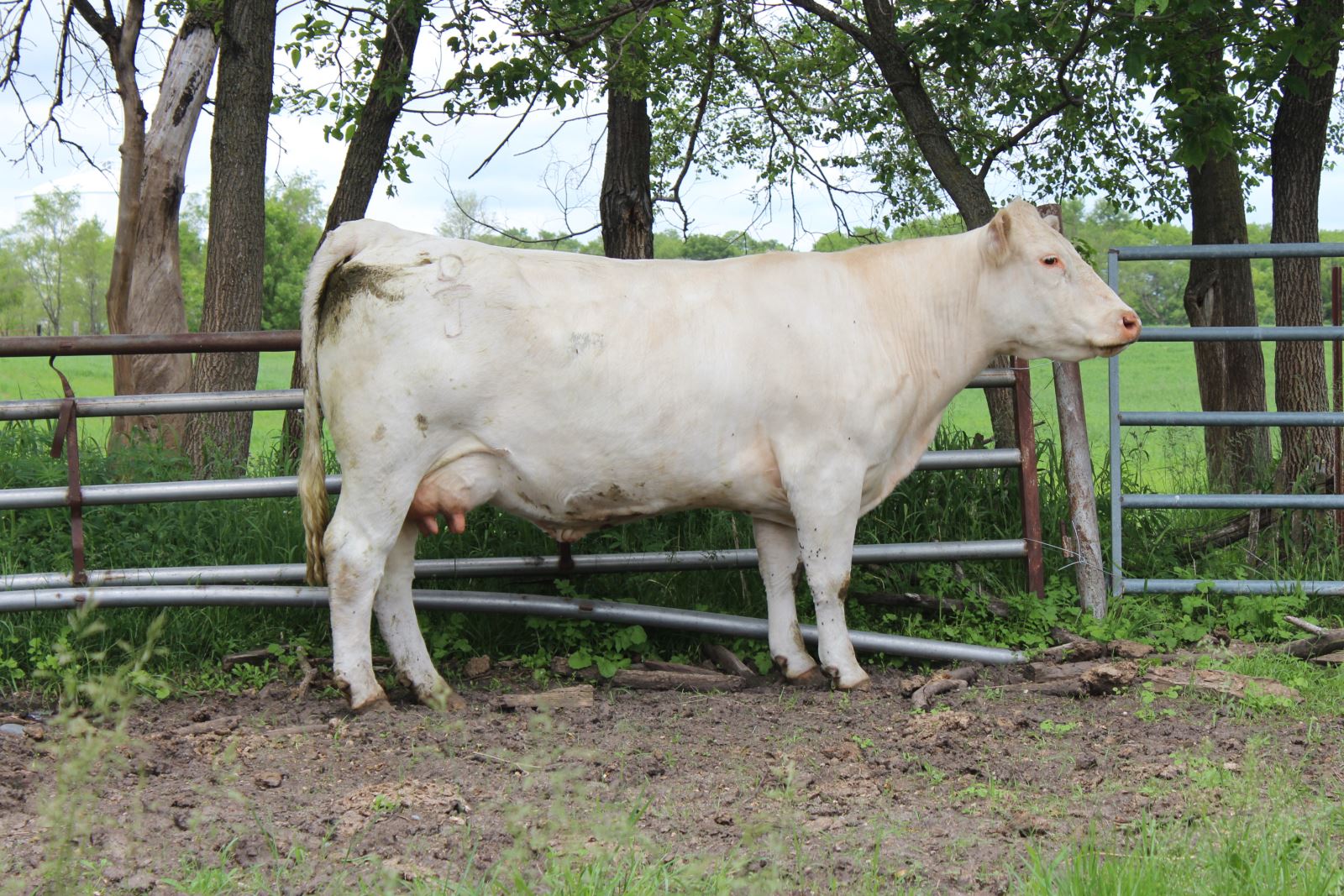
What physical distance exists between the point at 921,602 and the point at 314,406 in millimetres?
3058

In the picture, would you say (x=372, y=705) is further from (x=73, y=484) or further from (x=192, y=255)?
(x=192, y=255)

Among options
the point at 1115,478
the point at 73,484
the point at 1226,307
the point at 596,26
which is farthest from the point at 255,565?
the point at 1226,307

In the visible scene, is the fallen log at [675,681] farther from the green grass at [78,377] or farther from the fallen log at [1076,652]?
the green grass at [78,377]

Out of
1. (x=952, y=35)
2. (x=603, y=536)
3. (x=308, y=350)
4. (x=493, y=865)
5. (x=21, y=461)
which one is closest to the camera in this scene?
(x=493, y=865)

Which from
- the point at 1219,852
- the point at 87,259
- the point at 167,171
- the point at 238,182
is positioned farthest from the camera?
the point at 87,259

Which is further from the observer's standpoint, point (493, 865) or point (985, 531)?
point (985, 531)

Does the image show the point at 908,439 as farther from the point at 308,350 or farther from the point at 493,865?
the point at 493,865

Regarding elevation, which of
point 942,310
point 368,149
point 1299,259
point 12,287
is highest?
point 12,287

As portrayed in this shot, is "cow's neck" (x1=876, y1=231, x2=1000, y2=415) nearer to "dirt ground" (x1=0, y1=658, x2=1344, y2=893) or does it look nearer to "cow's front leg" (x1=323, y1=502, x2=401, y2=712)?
"dirt ground" (x1=0, y1=658, x2=1344, y2=893)

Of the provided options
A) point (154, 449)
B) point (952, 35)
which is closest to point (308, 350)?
point (154, 449)

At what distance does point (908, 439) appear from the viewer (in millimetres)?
5707

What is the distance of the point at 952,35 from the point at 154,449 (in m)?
4.87

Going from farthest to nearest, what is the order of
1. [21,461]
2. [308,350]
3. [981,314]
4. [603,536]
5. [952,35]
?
[952,35]
[603,536]
[21,461]
[981,314]
[308,350]

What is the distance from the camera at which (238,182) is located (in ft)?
27.0
